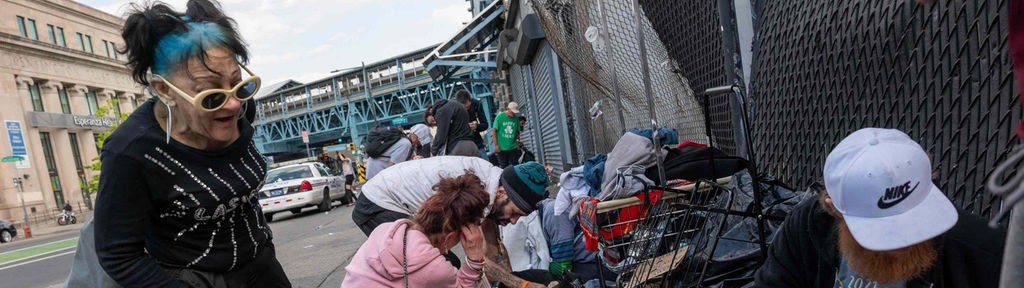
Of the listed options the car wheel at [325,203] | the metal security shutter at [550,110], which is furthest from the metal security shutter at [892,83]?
the car wheel at [325,203]

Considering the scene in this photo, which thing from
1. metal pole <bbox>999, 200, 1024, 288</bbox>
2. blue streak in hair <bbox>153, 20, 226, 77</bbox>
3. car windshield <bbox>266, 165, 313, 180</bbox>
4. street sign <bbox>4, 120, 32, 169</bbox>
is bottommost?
car windshield <bbox>266, 165, 313, 180</bbox>

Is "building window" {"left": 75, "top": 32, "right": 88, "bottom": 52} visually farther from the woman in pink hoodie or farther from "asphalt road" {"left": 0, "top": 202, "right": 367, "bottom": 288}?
the woman in pink hoodie

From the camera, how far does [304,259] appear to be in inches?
295

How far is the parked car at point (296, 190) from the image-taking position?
1376cm

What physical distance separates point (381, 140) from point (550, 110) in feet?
16.6

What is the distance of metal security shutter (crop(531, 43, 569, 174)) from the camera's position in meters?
9.68

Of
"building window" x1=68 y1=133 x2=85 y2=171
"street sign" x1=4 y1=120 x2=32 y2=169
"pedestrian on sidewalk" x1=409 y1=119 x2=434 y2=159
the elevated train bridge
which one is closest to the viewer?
"pedestrian on sidewalk" x1=409 y1=119 x2=434 y2=159

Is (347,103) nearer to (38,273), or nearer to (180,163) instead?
(38,273)

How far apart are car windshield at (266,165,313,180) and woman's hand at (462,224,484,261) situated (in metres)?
13.0

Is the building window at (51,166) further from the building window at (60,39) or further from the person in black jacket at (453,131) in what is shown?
the person in black jacket at (453,131)

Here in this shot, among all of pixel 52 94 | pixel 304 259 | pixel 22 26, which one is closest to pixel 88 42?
pixel 52 94

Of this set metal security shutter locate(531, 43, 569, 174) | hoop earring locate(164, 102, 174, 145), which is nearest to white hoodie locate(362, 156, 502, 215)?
hoop earring locate(164, 102, 174, 145)

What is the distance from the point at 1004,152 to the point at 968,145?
0.73 feet

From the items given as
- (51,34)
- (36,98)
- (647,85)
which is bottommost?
(647,85)
